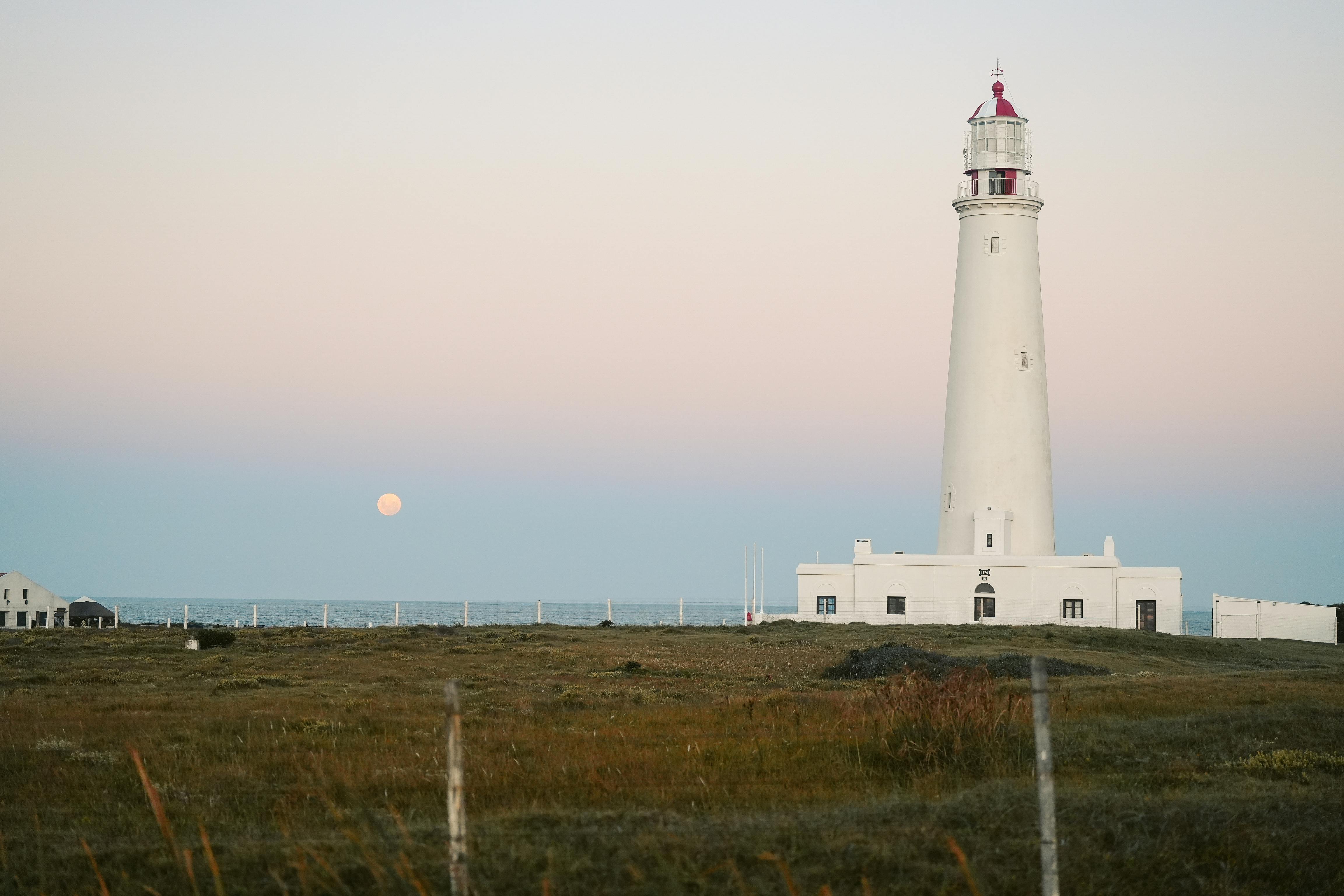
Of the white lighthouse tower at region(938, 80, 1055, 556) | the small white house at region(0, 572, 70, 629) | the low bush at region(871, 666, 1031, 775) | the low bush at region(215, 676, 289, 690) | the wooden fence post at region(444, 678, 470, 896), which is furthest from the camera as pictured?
the small white house at region(0, 572, 70, 629)

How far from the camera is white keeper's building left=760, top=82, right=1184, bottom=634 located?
47.1m

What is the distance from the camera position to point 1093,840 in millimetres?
9109

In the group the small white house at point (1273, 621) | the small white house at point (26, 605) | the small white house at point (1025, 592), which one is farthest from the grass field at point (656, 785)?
the small white house at point (26, 605)

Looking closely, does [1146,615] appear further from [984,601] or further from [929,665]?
[929,665]

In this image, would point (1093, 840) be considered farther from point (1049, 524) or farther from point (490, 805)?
point (1049, 524)

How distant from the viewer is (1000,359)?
4700cm

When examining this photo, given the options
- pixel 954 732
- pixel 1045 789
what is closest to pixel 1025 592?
pixel 954 732

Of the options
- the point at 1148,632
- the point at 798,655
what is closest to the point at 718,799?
the point at 798,655

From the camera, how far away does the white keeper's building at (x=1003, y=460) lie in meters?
47.1

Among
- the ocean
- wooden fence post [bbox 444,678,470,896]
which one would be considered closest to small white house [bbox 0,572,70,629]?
the ocean

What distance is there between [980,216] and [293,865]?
142 ft

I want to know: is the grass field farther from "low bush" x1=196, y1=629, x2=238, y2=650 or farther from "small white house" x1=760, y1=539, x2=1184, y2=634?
"small white house" x1=760, y1=539, x2=1184, y2=634

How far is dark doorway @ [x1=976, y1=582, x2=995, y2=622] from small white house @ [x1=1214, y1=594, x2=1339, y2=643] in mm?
9036

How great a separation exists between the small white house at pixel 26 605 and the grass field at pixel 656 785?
47.0 m
